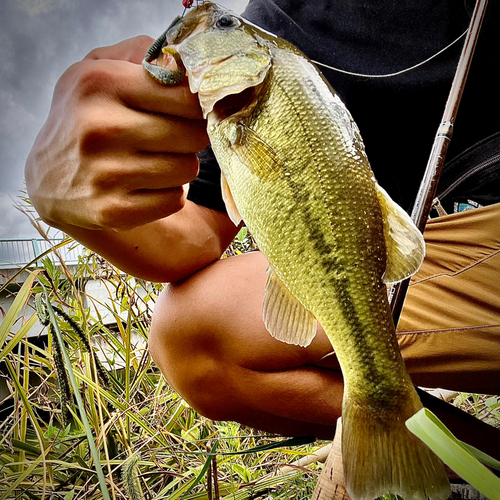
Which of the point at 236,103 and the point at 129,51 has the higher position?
the point at 129,51

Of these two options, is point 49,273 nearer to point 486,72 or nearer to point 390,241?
point 390,241

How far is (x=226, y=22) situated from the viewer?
684mm

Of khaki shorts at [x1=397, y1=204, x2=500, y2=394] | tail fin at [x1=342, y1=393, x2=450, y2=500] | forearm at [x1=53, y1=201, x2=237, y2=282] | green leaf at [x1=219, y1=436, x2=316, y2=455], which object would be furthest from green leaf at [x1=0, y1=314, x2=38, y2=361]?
khaki shorts at [x1=397, y1=204, x2=500, y2=394]

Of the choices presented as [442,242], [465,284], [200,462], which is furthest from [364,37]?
[200,462]

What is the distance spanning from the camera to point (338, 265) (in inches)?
23.4

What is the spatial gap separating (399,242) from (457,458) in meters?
0.30

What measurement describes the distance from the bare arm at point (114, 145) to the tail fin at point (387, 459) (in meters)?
0.48

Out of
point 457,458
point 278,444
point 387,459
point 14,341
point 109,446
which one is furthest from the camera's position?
point 109,446

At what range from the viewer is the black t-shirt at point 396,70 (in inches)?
45.7

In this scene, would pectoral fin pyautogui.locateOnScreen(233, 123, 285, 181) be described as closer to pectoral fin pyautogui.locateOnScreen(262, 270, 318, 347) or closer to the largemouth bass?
the largemouth bass

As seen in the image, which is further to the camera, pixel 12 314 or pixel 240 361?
pixel 240 361

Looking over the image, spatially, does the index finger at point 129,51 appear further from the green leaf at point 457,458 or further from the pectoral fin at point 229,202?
the green leaf at point 457,458

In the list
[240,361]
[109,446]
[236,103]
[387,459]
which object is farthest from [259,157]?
[109,446]

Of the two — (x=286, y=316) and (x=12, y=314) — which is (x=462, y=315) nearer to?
(x=286, y=316)
